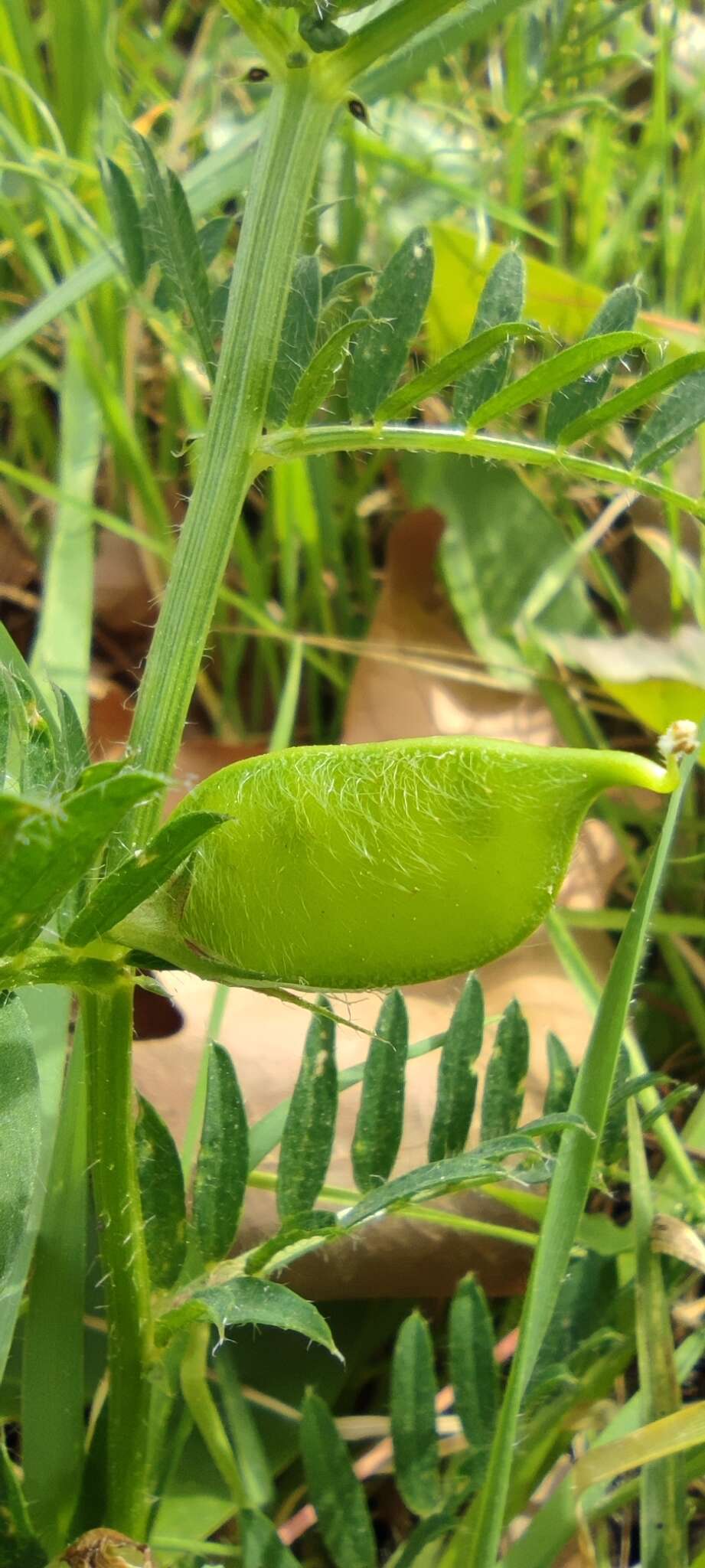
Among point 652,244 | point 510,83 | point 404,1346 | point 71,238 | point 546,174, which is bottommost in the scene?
point 404,1346

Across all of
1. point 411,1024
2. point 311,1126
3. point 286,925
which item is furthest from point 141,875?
A: point 411,1024

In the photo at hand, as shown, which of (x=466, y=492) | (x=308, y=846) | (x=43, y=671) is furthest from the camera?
(x=466, y=492)

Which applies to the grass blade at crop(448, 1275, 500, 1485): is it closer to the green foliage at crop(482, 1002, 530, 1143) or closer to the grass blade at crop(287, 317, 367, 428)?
the green foliage at crop(482, 1002, 530, 1143)

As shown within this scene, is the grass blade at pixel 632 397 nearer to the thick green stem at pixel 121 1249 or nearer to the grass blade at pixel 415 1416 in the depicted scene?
the thick green stem at pixel 121 1249

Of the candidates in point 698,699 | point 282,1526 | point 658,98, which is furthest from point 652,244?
point 282,1526

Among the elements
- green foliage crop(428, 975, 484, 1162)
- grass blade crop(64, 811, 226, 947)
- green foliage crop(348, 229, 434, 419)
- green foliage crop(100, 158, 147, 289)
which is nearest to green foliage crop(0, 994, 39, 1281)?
grass blade crop(64, 811, 226, 947)

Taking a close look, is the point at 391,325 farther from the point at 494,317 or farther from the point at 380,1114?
the point at 380,1114

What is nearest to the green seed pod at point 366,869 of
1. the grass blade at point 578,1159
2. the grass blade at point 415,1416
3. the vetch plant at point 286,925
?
the vetch plant at point 286,925

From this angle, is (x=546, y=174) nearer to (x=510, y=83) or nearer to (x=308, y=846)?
(x=510, y=83)
